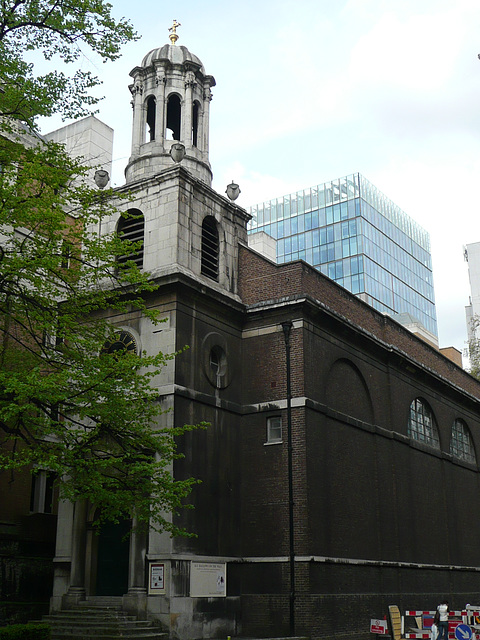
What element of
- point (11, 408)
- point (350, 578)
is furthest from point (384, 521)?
point (11, 408)

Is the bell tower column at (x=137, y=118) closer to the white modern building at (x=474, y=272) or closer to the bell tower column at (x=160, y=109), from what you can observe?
the bell tower column at (x=160, y=109)

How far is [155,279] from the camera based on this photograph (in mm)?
23562

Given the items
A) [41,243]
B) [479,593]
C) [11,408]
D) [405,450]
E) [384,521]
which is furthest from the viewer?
[479,593]

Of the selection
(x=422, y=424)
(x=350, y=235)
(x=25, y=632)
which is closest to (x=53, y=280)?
(x=25, y=632)

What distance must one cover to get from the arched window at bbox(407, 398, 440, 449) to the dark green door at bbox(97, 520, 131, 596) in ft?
45.4

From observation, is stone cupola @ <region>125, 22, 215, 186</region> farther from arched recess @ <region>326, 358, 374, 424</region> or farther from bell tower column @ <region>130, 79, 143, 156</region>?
arched recess @ <region>326, 358, 374, 424</region>

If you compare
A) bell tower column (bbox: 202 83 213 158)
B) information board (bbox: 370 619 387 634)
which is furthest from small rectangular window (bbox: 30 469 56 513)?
bell tower column (bbox: 202 83 213 158)

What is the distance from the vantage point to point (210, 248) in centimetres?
2639

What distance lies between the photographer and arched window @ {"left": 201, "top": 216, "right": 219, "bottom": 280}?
1028 inches

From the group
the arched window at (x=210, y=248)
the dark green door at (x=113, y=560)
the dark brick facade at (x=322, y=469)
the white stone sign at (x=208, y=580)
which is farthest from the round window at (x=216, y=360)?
the white stone sign at (x=208, y=580)

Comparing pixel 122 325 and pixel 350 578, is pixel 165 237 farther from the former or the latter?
pixel 350 578

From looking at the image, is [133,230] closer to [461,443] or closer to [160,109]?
[160,109]

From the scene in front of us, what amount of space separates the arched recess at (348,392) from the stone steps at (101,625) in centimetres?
988

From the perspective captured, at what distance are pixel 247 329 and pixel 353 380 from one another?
481 cm
